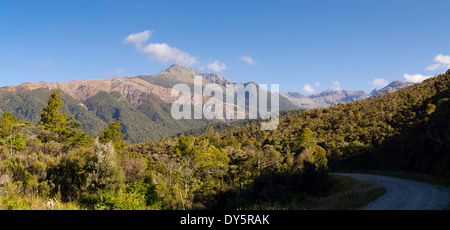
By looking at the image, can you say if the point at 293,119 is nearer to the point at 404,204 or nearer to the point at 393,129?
the point at 393,129

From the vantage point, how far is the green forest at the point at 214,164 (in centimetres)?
1875

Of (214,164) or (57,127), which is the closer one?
(214,164)

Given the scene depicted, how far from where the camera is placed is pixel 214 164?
1817 inches

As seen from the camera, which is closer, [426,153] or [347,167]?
[426,153]

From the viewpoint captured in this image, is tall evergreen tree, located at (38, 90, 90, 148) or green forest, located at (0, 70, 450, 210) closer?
green forest, located at (0, 70, 450, 210)

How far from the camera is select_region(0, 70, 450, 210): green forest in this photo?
18750mm

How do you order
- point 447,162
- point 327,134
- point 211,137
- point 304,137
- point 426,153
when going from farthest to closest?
point 211,137 → point 327,134 → point 304,137 → point 426,153 → point 447,162

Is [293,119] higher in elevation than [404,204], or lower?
higher

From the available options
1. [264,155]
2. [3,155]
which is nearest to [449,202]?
[264,155]

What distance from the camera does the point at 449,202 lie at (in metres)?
12.0

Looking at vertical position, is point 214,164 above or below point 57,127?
below

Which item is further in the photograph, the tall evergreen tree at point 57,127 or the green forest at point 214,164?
the tall evergreen tree at point 57,127
